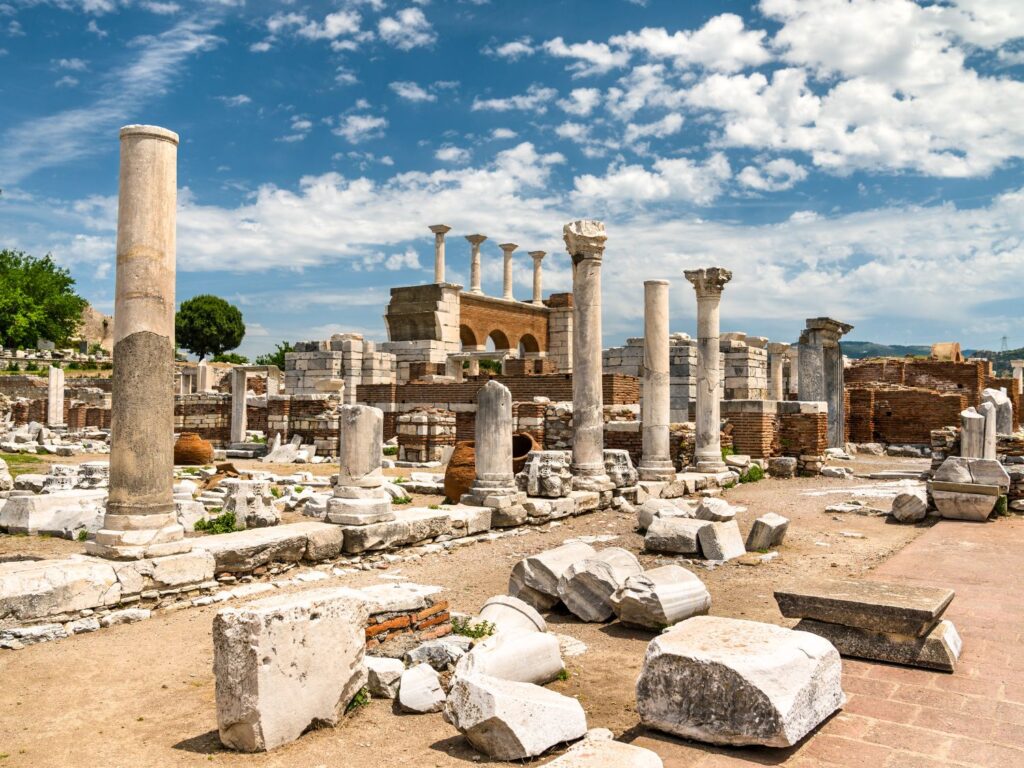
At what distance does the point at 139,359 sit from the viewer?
666cm

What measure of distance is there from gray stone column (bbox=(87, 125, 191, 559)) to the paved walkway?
15.3ft

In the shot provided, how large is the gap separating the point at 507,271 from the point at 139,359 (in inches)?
1168

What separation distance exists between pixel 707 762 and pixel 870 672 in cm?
163

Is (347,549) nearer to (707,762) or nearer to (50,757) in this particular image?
(50,757)

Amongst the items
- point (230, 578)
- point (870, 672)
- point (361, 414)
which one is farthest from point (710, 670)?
point (361, 414)

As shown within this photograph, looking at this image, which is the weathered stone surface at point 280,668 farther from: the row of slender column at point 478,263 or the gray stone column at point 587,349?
the row of slender column at point 478,263

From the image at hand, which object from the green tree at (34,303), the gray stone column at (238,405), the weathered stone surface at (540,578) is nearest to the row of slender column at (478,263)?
the gray stone column at (238,405)

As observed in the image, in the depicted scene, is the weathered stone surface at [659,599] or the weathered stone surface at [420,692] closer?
the weathered stone surface at [420,692]

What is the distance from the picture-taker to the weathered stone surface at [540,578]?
662cm

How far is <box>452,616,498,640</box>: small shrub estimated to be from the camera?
17.5ft

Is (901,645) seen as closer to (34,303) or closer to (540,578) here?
(540,578)

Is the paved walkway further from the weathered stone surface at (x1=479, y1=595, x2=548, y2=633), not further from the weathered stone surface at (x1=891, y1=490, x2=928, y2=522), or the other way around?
the weathered stone surface at (x1=891, y1=490, x2=928, y2=522)

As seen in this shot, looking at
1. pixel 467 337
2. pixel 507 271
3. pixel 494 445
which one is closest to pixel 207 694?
pixel 494 445

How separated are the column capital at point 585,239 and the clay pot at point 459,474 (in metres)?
3.62
